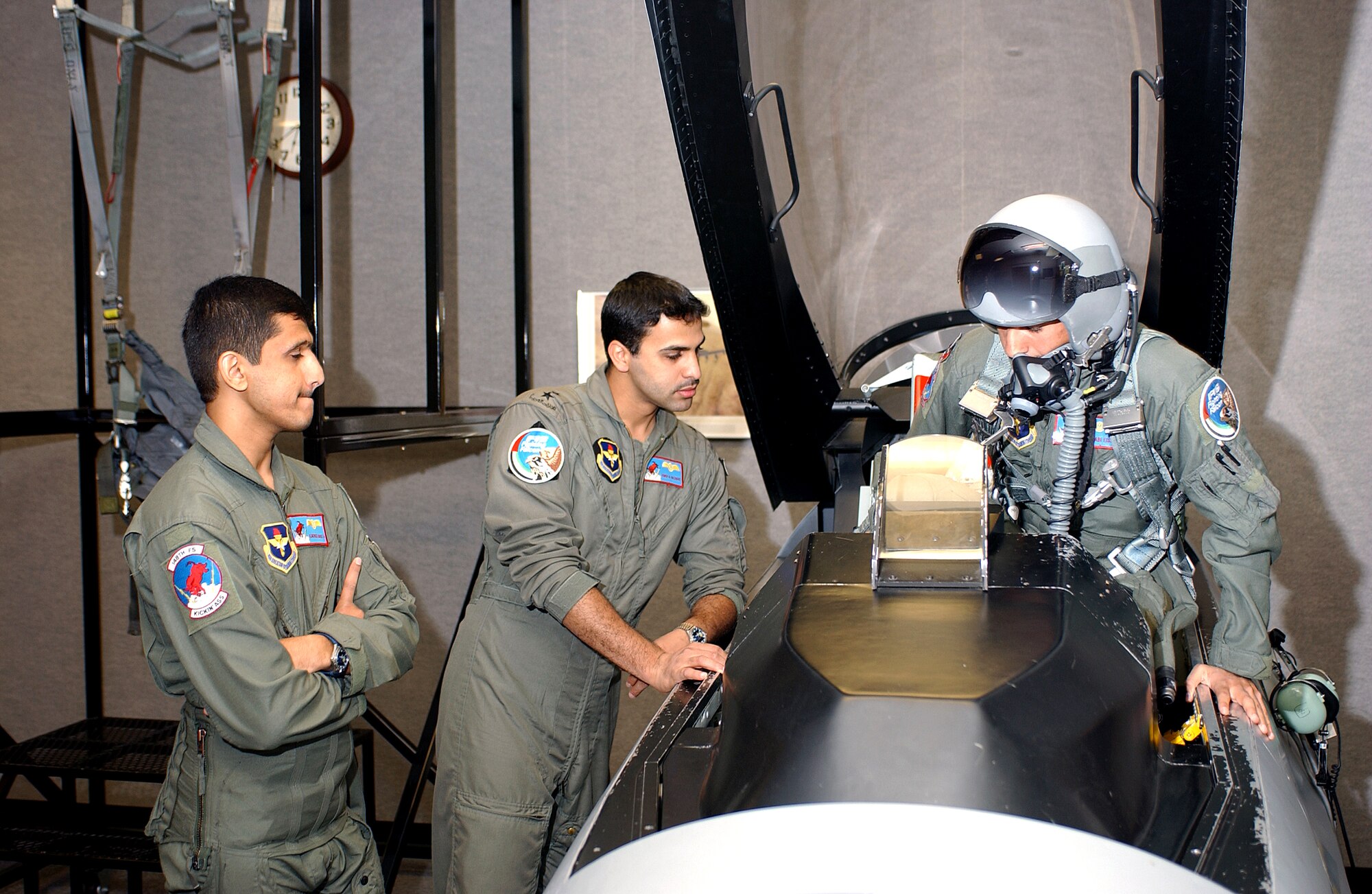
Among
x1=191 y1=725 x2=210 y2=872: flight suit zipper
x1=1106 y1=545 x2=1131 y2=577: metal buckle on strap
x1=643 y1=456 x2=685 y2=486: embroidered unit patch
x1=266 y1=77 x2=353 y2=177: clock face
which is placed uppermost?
x1=266 y1=77 x2=353 y2=177: clock face

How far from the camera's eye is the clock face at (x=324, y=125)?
3.55 metres

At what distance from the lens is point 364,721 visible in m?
3.34

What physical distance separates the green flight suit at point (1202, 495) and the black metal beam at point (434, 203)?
6.21 feet

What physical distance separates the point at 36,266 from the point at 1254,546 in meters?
4.18

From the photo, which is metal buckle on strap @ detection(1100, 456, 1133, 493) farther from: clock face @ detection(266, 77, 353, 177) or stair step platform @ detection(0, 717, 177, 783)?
clock face @ detection(266, 77, 353, 177)

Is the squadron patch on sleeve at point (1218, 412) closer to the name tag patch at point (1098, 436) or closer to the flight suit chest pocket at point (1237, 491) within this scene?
the flight suit chest pocket at point (1237, 491)

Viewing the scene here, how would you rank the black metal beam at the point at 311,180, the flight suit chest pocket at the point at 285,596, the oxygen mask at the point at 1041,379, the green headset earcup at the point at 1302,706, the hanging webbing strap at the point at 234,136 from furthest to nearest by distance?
the hanging webbing strap at the point at 234,136 → the black metal beam at the point at 311,180 → the flight suit chest pocket at the point at 285,596 → the oxygen mask at the point at 1041,379 → the green headset earcup at the point at 1302,706

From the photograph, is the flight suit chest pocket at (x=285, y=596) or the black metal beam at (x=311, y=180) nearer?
the flight suit chest pocket at (x=285, y=596)

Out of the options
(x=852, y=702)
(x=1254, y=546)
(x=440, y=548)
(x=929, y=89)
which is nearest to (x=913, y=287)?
(x=929, y=89)

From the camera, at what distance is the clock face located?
355cm

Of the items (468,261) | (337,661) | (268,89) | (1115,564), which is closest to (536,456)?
(337,661)

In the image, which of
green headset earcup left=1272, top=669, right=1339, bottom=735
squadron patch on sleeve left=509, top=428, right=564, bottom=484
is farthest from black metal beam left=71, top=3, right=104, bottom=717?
green headset earcup left=1272, top=669, right=1339, bottom=735

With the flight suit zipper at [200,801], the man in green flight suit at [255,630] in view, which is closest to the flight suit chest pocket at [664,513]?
the man in green flight suit at [255,630]

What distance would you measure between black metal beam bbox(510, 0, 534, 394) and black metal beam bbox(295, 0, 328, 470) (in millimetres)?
1209
